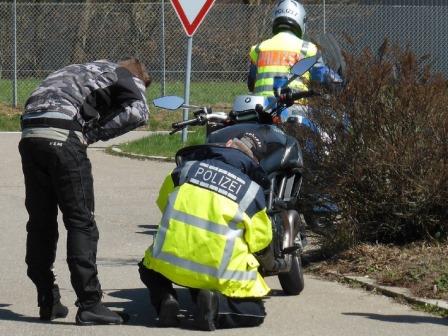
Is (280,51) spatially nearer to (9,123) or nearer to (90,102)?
(90,102)

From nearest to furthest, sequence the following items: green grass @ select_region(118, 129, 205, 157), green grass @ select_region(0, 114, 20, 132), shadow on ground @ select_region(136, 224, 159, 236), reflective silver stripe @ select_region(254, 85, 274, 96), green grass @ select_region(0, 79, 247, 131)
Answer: reflective silver stripe @ select_region(254, 85, 274, 96)
shadow on ground @ select_region(136, 224, 159, 236)
green grass @ select_region(118, 129, 205, 157)
green grass @ select_region(0, 114, 20, 132)
green grass @ select_region(0, 79, 247, 131)

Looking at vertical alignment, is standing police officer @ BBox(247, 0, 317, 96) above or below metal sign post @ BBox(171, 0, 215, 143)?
above

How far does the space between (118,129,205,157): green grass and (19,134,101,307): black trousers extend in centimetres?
872

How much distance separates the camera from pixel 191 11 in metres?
14.9

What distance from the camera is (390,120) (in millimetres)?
8461

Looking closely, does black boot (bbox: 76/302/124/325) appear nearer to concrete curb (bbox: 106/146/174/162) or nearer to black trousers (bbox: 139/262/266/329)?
black trousers (bbox: 139/262/266/329)

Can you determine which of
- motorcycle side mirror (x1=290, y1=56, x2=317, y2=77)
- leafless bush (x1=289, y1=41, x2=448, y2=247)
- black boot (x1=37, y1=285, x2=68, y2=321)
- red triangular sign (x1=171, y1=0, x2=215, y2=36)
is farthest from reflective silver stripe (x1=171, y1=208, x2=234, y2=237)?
red triangular sign (x1=171, y1=0, x2=215, y2=36)

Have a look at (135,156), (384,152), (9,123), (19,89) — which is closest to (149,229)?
(384,152)

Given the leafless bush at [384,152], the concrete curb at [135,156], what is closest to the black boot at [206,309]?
the leafless bush at [384,152]

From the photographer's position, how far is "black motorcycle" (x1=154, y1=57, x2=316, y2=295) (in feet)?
23.7

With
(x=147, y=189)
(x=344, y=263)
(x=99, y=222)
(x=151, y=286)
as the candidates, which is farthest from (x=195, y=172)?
(x=147, y=189)

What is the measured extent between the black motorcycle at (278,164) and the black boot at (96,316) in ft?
3.03

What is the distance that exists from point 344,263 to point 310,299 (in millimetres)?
886

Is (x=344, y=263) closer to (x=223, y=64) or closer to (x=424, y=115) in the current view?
(x=424, y=115)
